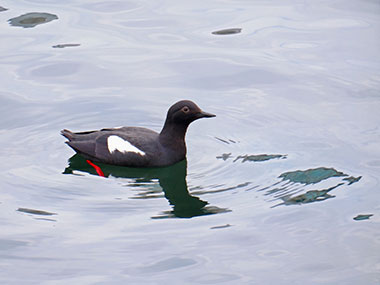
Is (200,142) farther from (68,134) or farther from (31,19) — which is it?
(31,19)

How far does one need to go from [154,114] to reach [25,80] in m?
2.26

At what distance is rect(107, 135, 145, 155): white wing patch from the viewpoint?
10258mm

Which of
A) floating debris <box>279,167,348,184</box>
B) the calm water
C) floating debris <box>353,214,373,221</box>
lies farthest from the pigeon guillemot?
floating debris <box>353,214,373,221</box>

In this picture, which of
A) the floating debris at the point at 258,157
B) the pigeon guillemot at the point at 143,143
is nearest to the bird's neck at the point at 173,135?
the pigeon guillemot at the point at 143,143

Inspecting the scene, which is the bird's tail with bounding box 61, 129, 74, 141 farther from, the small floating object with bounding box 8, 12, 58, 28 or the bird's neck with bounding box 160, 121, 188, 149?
the small floating object with bounding box 8, 12, 58, 28

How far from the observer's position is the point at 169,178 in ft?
33.0

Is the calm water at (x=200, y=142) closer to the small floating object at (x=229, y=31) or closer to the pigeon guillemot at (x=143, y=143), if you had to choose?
the small floating object at (x=229, y=31)

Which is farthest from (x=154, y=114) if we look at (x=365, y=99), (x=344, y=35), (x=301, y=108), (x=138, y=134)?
(x=344, y=35)

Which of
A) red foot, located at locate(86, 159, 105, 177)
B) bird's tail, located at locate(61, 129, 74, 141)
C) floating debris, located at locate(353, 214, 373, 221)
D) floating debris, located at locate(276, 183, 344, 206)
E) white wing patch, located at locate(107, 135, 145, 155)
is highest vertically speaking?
bird's tail, located at locate(61, 129, 74, 141)

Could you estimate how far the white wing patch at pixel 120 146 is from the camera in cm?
1026

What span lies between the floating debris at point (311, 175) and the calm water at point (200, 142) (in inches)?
1.0

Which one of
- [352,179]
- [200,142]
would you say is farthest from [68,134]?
[352,179]

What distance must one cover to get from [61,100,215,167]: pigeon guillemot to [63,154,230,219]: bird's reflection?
7 cm

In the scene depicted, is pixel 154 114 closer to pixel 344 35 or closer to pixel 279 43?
pixel 279 43
